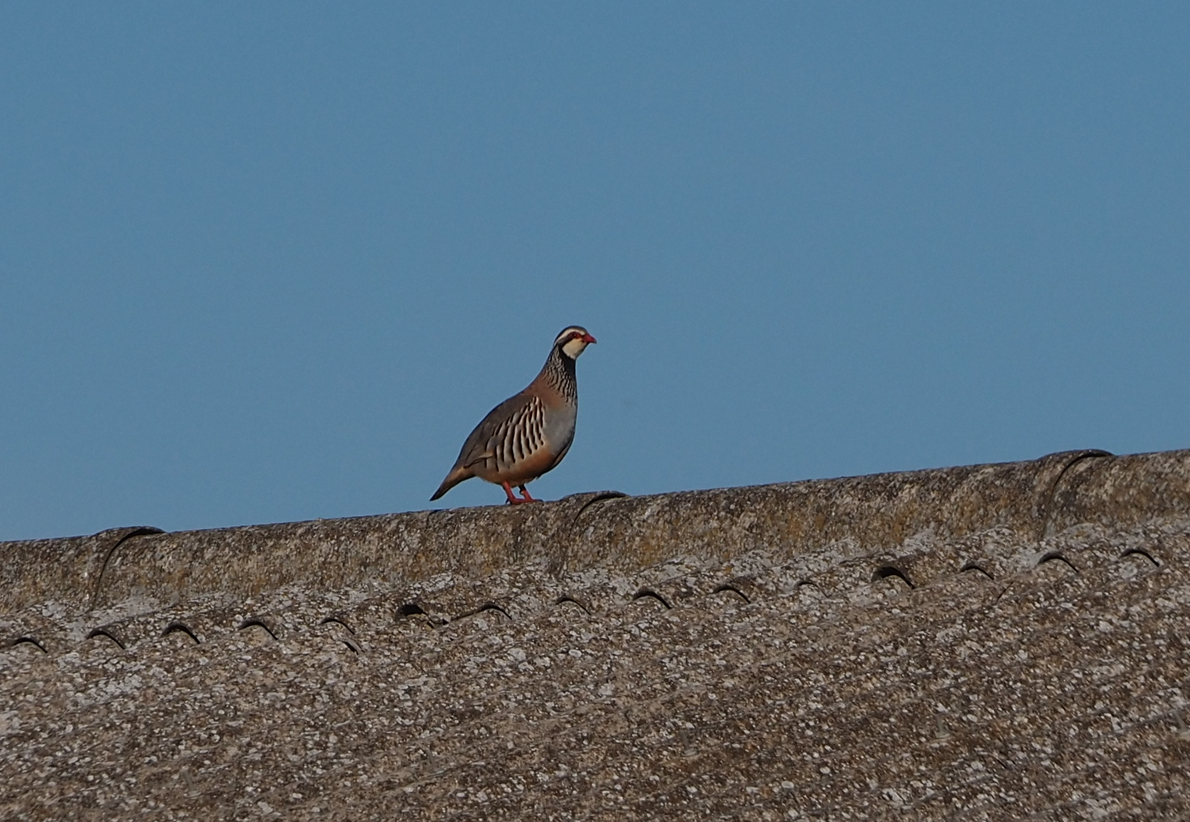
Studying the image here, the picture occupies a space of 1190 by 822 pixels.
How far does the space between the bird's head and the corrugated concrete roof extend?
342 cm

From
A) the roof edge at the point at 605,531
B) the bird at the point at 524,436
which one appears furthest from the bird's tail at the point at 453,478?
the roof edge at the point at 605,531

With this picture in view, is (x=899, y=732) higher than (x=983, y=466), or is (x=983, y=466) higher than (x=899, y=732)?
(x=983, y=466)

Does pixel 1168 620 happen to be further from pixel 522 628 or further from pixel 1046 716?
pixel 522 628

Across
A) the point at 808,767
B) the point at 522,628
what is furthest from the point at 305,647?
the point at 808,767

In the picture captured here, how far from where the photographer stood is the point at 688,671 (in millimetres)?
5102

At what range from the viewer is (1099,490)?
18.8 ft

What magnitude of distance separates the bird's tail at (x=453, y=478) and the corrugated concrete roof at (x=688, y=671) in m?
3.02

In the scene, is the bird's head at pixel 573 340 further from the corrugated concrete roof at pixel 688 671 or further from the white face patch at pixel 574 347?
the corrugated concrete roof at pixel 688 671

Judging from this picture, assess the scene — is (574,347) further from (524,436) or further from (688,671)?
(688,671)

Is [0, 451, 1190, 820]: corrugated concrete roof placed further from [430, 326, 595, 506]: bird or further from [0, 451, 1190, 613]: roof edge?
[430, 326, 595, 506]: bird

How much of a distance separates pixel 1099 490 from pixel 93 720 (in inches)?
124

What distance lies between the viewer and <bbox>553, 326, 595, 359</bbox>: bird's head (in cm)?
997

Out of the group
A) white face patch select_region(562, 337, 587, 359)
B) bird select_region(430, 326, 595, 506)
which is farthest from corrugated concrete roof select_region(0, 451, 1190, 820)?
white face patch select_region(562, 337, 587, 359)

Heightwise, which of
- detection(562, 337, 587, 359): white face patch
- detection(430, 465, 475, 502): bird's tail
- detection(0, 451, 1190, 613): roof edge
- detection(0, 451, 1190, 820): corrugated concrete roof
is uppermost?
detection(562, 337, 587, 359): white face patch
